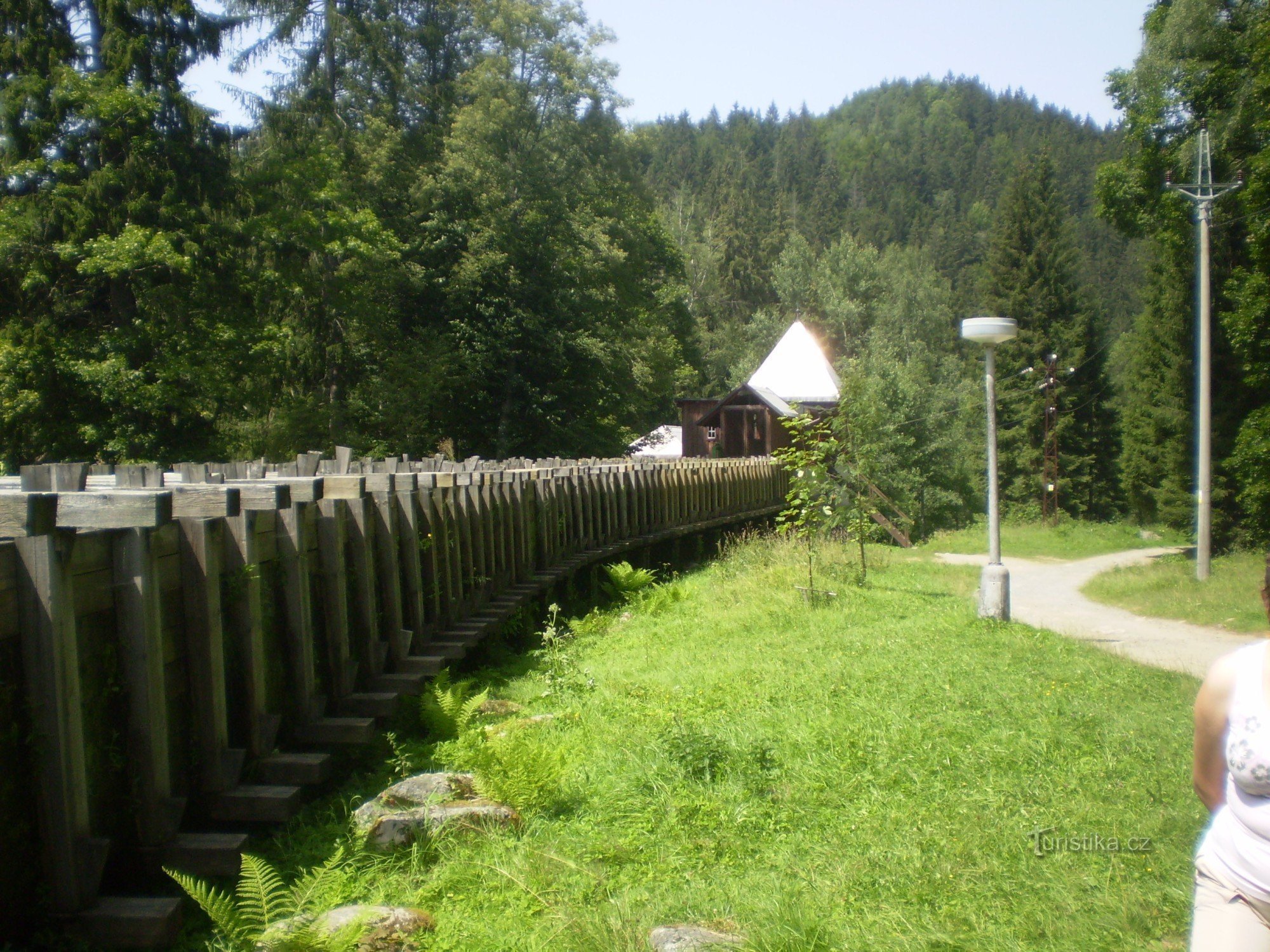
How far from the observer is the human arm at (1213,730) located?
2662 mm

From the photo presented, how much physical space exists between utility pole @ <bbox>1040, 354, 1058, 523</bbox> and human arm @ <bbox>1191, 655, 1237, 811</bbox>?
149ft

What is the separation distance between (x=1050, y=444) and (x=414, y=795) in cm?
4641

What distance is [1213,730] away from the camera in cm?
271

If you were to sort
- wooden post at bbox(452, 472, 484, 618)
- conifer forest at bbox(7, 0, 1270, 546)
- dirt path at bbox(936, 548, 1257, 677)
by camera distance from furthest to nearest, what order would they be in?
1. conifer forest at bbox(7, 0, 1270, 546)
2. dirt path at bbox(936, 548, 1257, 677)
3. wooden post at bbox(452, 472, 484, 618)

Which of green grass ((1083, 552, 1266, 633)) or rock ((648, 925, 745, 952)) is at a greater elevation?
rock ((648, 925, 745, 952))

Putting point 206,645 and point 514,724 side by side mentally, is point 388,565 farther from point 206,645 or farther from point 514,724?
point 206,645

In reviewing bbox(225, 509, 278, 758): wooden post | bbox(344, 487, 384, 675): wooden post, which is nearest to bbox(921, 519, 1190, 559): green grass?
bbox(344, 487, 384, 675): wooden post

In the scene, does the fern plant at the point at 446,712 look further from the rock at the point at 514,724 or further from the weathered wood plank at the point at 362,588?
the weathered wood plank at the point at 362,588

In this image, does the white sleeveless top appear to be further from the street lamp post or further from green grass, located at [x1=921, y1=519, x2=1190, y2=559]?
green grass, located at [x1=921, y1=519, x2=1190, y2=559]

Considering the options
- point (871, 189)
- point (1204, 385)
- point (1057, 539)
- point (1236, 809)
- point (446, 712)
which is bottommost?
point (1057, 539)

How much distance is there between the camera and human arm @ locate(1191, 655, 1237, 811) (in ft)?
8.73

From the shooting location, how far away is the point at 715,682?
7484mm

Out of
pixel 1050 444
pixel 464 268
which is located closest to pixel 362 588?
pixel 464 268

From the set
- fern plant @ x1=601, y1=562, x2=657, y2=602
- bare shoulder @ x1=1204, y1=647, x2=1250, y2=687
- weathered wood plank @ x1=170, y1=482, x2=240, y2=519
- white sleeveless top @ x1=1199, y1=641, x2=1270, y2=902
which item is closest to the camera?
white sleeveless top @ x1=1199, y1=641, x2=1270, y2=902
